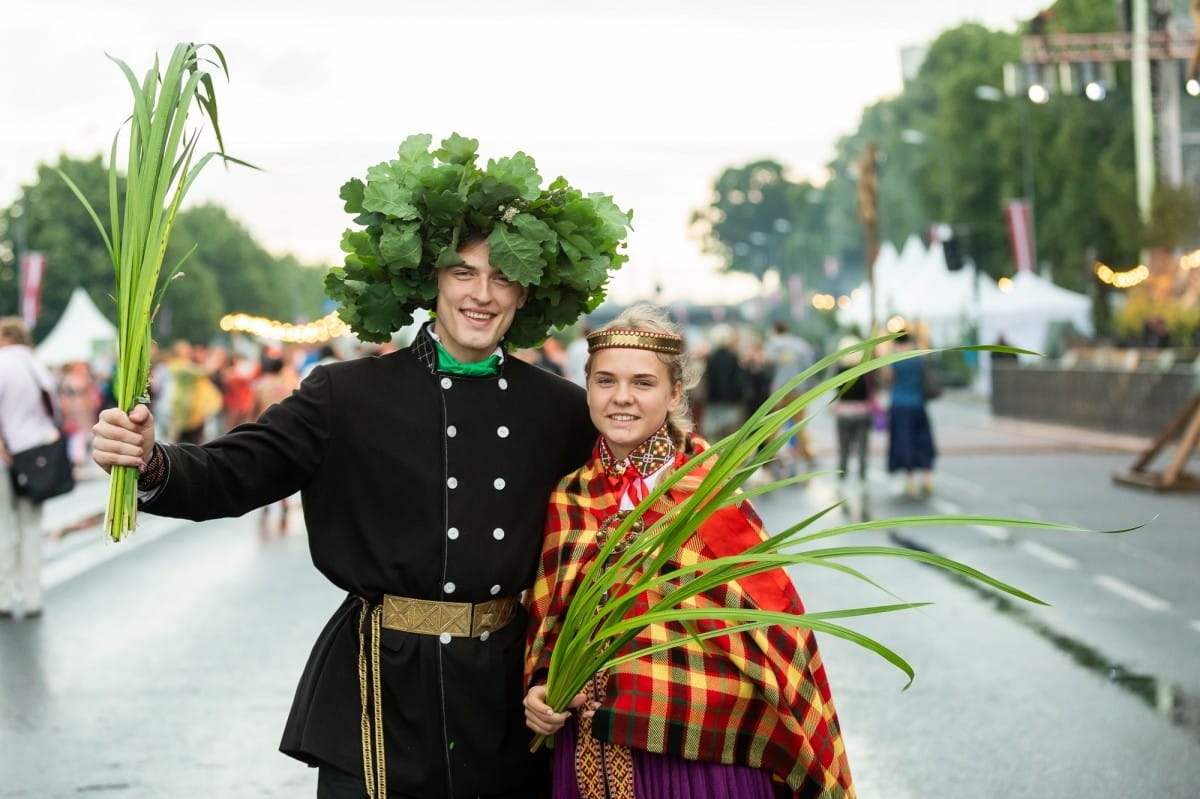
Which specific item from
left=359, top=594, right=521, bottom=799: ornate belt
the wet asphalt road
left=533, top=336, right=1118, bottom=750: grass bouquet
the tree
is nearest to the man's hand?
left=359, top=594, right=521, bottom=799: ornate belt

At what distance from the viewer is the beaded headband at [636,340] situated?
3973 mm

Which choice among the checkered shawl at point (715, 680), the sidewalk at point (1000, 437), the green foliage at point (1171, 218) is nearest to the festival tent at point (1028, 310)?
the sidewalk at point (1000, 437)

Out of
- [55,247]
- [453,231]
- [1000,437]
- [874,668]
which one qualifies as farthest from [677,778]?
[55,247]

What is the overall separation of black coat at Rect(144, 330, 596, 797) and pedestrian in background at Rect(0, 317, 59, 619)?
293 inches

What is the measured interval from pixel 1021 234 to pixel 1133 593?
108 feet

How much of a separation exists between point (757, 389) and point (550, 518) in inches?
649

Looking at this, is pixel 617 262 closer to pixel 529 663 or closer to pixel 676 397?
pixel 676 397

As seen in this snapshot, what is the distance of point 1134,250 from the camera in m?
39.1

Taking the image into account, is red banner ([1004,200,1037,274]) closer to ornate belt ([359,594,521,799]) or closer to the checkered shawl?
the checkered shawl

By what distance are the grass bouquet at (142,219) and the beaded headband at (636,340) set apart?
1.01m

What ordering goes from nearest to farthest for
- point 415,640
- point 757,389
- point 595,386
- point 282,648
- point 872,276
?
point 415,640 < point 595,386 < point 282,648 < point 757,389 < point 872,276

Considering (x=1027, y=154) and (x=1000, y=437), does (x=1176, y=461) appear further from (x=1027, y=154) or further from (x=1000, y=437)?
(x=1027, y=154)

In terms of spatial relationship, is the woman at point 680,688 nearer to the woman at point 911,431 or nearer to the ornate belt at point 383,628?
the ornate belt at point 383,628

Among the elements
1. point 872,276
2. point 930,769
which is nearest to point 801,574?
point 930,769
